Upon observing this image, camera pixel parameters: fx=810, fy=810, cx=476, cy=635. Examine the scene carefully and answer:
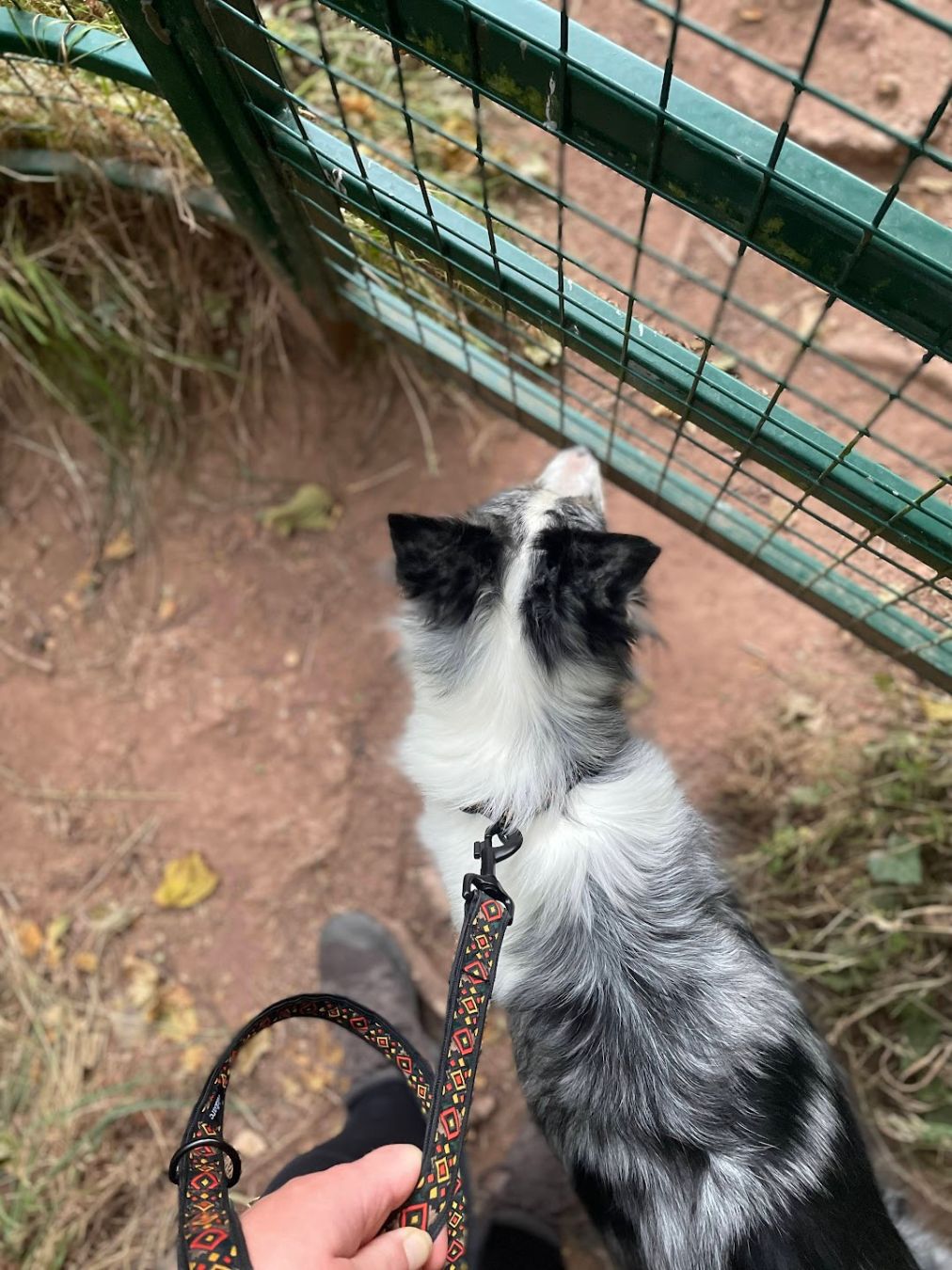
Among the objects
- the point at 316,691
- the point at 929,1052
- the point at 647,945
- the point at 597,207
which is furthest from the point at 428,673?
the point at 597,207

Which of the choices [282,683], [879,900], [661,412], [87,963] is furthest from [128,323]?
[879,900]

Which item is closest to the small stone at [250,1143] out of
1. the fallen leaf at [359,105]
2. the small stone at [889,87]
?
the fallen leaf at [359,105]

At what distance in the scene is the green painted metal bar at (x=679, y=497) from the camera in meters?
2.08

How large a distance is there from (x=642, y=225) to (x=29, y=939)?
292 centimetres

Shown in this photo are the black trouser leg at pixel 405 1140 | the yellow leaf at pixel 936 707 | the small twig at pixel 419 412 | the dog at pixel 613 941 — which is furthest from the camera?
the small twig at pixel 419 412

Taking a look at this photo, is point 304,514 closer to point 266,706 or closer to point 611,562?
point 266,706

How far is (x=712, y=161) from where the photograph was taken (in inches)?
48.1

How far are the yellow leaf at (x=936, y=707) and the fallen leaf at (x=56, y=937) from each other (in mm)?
2968

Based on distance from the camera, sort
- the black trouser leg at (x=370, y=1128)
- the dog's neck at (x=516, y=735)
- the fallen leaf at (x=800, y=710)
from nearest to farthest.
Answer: the dog's neck at (x=516, y=735), the black trouser leg at (x=370, y=1128), the fallen leaf at (x=800, y=710)

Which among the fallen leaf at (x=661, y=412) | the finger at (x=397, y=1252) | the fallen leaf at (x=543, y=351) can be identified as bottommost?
the finger at (x=397, y=1252)

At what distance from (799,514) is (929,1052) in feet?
5.39

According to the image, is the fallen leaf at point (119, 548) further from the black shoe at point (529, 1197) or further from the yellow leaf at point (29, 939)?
the black shoe at point (529, 1197)

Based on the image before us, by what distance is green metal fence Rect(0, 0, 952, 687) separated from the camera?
48.0 inches

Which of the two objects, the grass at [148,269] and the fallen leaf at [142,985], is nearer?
the grass at [148,269]
